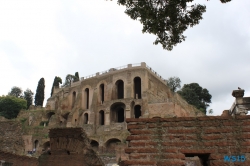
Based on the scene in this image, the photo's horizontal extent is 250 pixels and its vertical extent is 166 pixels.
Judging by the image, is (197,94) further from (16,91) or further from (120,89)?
(16,91)

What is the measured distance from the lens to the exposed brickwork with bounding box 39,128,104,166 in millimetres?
9250

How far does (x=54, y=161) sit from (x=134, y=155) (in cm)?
571

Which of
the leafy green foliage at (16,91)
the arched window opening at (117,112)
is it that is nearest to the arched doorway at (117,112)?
the arched window opening at (117,112)

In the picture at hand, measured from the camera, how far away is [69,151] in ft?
30.7

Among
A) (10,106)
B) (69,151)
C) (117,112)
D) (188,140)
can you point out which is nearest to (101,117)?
(117,112)

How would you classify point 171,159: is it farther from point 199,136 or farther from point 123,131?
point 123,131

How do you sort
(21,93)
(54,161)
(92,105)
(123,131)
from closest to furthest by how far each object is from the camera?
1. (54,161)
2. (123,131)
3. (92,105)
4. (21,93)

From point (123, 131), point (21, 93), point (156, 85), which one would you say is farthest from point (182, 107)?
point (21, 93)

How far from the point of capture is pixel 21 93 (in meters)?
82.1

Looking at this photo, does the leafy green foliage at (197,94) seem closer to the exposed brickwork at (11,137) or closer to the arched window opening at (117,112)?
the arched window opening at (117,112)

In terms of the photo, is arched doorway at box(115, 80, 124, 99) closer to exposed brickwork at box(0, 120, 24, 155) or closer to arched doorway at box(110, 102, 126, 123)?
arched doorway at box(110, 102, 126, 123)

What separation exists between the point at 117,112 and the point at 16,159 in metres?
31.1

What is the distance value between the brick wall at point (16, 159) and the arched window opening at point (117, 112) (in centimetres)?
2772

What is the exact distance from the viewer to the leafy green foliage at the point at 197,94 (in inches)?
2331
